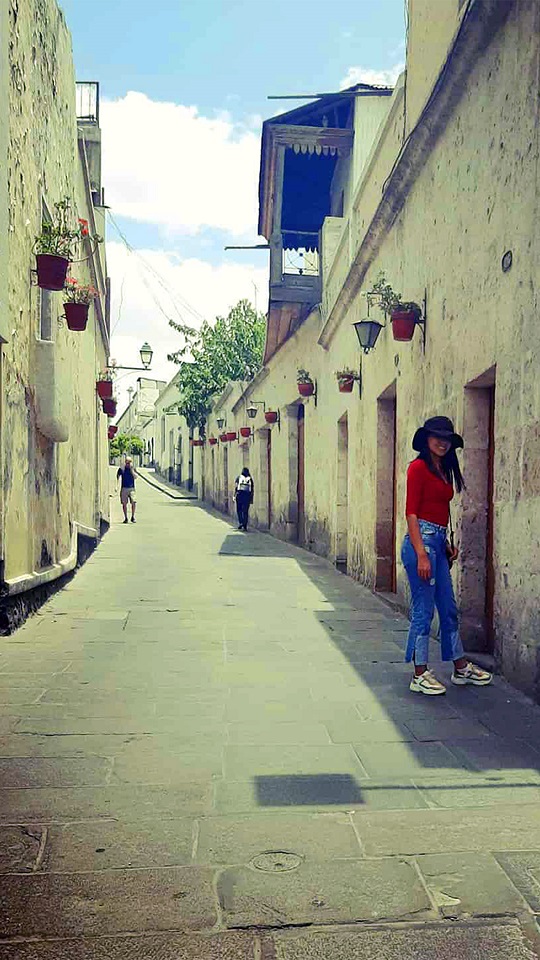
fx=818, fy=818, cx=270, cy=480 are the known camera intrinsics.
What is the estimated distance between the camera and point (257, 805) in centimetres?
312

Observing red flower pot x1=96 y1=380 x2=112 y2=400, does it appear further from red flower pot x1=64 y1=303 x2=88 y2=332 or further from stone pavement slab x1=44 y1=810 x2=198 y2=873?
stone pavement slab x1=44 y1=810 x2=198 y2=873

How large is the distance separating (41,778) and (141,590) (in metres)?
5.64

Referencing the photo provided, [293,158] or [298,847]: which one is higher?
[293,158]

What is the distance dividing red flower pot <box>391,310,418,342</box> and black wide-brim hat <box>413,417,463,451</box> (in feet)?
7.86

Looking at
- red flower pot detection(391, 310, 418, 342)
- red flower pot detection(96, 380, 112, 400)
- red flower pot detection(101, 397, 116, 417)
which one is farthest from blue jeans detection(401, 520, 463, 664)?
red flower pot detection(101, 397, 116, 417)

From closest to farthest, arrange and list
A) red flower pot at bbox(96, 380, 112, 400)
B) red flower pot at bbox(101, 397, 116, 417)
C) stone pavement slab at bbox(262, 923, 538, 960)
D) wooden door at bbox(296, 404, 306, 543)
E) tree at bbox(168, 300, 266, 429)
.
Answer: stone pavement slab at bbox(262, 923, 538, 960) < red flower pot at bbox(96, 380, 112, 400) < wooden door at bbox(296, 404, 306, 543) < red flower pot at bbox(101, 397, 116, 417) < tree at bbox(168, 300, 266, 429)

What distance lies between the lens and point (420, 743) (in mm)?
3873

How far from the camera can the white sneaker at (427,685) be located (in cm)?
471

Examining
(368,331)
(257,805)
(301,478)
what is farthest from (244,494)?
(257,805)

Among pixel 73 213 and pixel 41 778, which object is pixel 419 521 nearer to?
pixel 41 778

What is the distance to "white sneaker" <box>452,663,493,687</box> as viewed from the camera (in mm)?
4898

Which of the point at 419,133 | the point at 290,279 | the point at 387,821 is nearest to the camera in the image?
the point at 387,821

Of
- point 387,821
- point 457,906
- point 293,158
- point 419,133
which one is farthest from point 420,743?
point 293,158

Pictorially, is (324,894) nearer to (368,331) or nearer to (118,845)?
(118,845)
